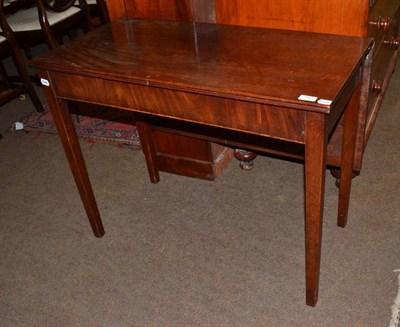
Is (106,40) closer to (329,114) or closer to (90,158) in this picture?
(329,114)

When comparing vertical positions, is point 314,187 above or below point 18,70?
above

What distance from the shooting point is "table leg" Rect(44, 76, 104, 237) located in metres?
1.71

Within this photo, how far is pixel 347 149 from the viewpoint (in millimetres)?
1738

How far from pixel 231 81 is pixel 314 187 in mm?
376

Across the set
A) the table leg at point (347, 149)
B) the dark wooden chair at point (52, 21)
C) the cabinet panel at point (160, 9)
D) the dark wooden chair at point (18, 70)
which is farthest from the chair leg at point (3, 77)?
the table leg at point (347, 149)

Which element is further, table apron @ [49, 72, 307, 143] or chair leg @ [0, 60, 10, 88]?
chair leg @ [0, 60, 10, 88]

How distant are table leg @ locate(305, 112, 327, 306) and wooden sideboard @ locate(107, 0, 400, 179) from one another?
1.66 feet

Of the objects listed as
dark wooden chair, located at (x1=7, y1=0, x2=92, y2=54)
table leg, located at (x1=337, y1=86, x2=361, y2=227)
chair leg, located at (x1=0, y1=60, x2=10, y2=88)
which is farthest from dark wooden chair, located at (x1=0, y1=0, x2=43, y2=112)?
table leg, located at (x1=337, y1=86, x2=361, y2=227)

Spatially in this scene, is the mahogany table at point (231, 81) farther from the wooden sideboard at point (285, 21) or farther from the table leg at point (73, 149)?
the wooden sideboard at point (285, 21)

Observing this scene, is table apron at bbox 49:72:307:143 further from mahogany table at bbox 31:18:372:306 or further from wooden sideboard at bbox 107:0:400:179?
wooden sideboard at bbox 107:0:400:179

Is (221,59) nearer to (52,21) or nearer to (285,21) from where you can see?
(285,21)

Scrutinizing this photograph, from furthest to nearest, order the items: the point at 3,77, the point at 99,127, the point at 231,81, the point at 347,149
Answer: the point at 3,77 → the point at 99,127 → the point at 347,149 → the point at 231,81

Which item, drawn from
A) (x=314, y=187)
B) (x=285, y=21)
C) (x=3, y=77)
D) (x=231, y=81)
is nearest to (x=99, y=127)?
(x=3, y=77)

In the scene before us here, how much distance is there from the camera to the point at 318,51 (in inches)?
57.4
